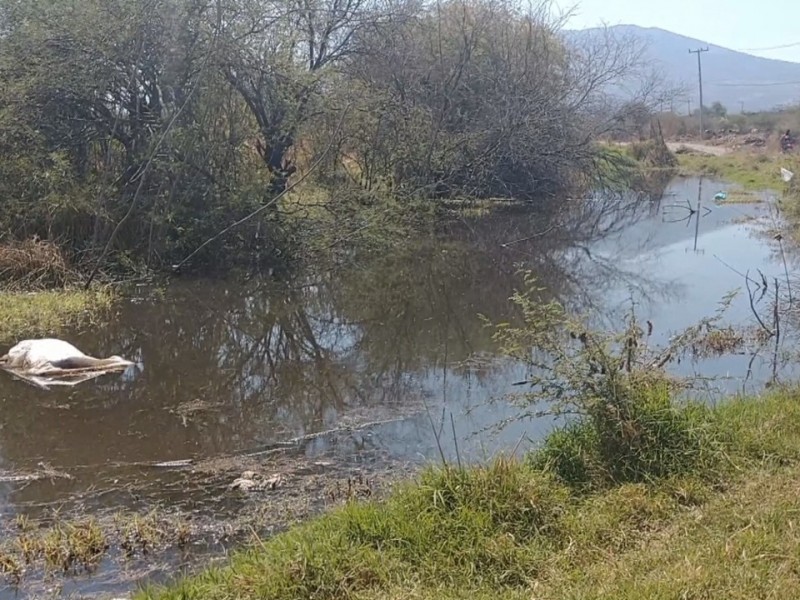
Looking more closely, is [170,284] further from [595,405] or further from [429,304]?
[595,405]

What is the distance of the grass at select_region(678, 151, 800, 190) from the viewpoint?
2592 centimetres

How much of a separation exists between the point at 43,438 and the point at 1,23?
8.31 metres

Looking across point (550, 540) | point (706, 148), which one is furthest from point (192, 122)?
point (706, 148)

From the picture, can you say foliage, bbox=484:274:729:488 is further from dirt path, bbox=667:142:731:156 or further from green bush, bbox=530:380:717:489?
dirt path, bbox=667:142:731:156

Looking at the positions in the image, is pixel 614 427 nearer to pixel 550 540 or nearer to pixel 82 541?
pixel 550 540

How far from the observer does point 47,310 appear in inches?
366

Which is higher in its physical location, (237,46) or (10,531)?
(237,46)

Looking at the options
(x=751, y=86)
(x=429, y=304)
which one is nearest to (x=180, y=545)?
(x=429, y=304)

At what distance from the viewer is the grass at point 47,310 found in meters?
8.72

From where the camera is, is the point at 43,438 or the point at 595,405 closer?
the point at 595,405

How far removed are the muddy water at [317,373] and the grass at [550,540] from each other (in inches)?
24.2

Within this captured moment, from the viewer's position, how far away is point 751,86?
569ft

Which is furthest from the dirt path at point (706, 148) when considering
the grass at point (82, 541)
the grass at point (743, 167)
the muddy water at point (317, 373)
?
the grass at point (82, 541)

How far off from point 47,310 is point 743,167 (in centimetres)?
2857
